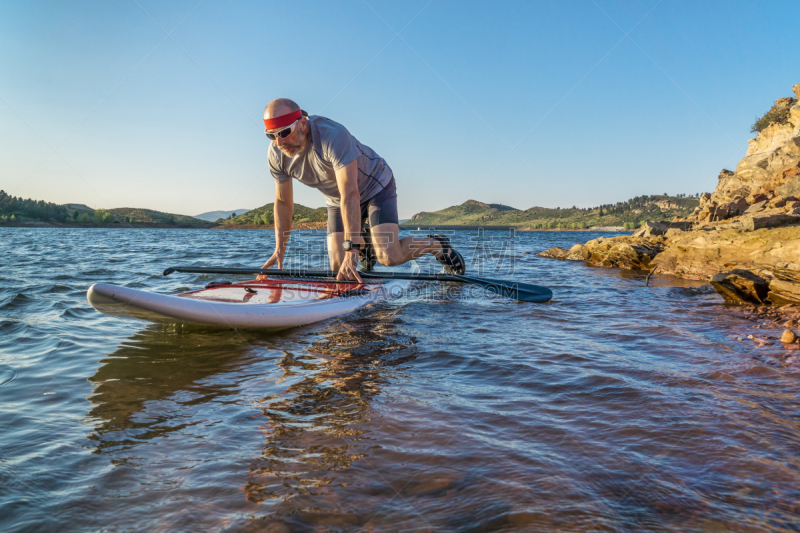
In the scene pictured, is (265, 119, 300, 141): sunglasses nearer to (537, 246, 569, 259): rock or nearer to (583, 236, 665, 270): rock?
(583, 236, 665, 270): rock

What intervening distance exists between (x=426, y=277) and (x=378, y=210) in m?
1.15

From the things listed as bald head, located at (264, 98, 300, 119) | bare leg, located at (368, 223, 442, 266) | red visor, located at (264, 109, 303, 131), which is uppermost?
bald head, located at (264, 98, 300, 119)

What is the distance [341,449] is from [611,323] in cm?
413

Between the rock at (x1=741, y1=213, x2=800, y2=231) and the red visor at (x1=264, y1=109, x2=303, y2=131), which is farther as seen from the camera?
the rock at (x1=741, y1=213, x2=800, y2=231)

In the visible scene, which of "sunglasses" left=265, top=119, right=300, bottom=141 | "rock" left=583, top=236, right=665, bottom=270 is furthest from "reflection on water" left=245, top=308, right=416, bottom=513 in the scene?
"rock" left=583, top=236, right=665, bottom=270

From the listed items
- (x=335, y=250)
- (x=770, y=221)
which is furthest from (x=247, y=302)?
(x=770, y=221)

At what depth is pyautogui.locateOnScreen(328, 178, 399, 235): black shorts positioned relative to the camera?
6.07 meters

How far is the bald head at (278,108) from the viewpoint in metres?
4.63

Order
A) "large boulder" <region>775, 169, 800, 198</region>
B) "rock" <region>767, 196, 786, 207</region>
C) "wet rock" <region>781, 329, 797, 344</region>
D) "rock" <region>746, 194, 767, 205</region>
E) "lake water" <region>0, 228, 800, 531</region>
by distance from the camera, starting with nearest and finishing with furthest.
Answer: "lake water" <region>0, 228, 800, 531</region>, "wet rock" <region>781, 329, 797, 344</region>, "rock" <region>767, 196, 786, 207</region>, "large boulder" <region>775, 169, 800, 198</region>, "rock" <region>746, 194, 767, 205</region>

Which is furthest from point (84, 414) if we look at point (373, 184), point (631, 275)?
point (631, 275)

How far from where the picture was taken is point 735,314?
554 cm

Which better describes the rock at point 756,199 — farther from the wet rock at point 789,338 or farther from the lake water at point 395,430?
the wet rock at point 789,338

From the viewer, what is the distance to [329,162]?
204 inches

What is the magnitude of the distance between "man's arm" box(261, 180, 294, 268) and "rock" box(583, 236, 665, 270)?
31.4 feet
